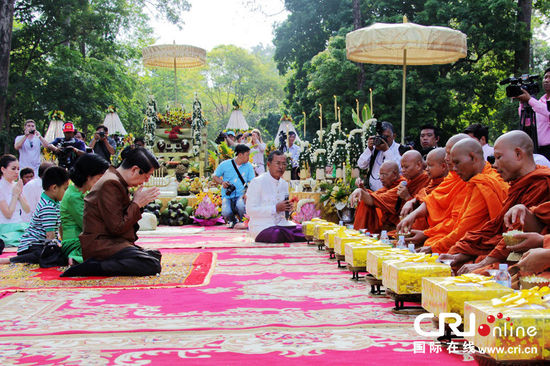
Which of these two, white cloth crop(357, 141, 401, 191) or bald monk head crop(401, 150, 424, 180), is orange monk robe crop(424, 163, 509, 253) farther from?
white cloth crop(357, 141, 401, 191)

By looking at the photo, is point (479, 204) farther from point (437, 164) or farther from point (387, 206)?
point (387, 206)

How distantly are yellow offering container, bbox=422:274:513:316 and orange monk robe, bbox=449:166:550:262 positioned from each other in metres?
0.96

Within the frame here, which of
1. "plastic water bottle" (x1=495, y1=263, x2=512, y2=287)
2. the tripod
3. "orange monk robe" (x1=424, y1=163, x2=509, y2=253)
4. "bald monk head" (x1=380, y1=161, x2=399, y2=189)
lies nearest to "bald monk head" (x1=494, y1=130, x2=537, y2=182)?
"orange monk robe" (x1=424, y1=163, x2=509, y2=253)

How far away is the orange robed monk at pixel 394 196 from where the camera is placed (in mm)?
6078

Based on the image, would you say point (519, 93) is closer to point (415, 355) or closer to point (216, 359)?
point (415, 355)

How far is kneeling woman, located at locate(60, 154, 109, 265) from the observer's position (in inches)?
209

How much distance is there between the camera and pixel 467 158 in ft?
14.4

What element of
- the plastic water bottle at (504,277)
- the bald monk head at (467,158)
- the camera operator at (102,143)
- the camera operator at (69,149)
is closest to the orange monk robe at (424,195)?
the bald monk head at (467,158)

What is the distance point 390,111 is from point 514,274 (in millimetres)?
14589

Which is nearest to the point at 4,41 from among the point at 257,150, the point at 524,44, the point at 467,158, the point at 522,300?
the point at 257,150

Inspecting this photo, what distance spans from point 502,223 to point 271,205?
14.3 ft

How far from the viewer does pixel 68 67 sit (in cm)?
1695

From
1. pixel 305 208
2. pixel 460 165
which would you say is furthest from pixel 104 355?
pixel 305 208

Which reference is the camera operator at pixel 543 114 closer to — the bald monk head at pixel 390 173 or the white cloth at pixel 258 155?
the bald monk head at pixel 390 173
